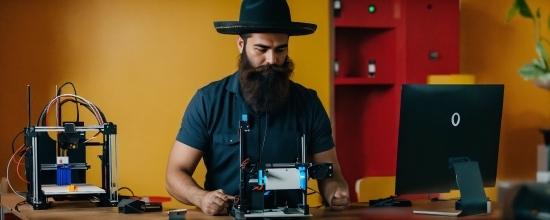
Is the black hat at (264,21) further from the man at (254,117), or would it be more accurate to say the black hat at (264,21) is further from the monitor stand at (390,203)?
the monitor stand at (390,203)

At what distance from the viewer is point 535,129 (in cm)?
575

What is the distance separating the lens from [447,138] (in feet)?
8.99

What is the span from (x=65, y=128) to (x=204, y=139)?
541mm

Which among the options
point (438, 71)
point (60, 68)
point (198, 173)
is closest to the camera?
point (60, 68)

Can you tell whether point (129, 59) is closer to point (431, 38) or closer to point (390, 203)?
point (431, 38)

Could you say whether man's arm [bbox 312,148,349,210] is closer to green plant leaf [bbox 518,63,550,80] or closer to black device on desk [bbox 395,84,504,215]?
black device on desk [bbox 395,84,504,215]

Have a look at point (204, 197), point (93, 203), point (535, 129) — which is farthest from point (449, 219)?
point (535, 129)

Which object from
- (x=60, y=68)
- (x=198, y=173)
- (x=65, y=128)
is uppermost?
(x=60, y=68)

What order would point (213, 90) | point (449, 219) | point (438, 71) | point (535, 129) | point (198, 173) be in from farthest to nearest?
point (535, 129)
point (438, 71)
point (198, 173)
point (213, 90)
point (449, 219)

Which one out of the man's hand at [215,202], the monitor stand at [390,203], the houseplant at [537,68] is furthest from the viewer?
the monitor stand at [390,203]

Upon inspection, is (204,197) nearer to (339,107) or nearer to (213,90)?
(213,90)

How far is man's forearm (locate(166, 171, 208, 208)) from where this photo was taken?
2.89 metres

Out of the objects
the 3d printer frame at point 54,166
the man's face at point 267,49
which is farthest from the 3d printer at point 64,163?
the man's face at point 267,49

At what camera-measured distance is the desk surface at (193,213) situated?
2738 millimetres
